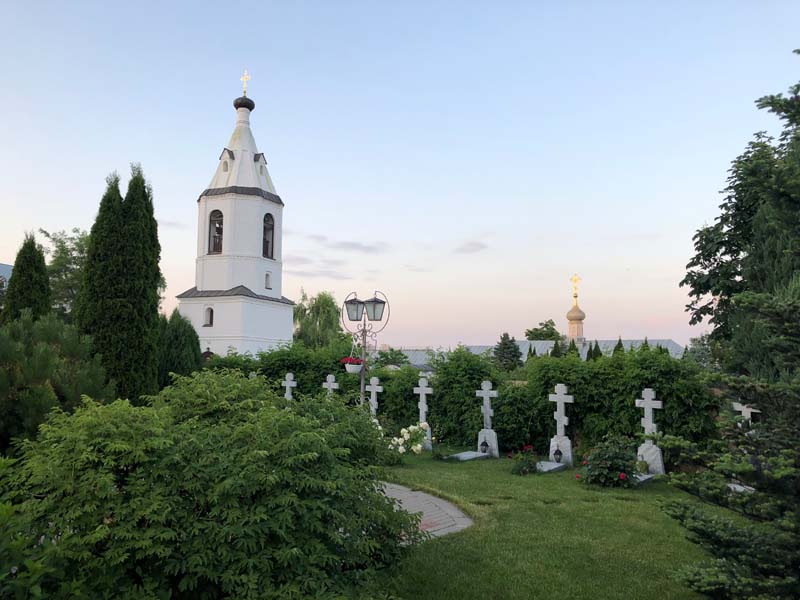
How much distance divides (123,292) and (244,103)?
85.7 ft

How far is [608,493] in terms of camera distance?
8562 mm

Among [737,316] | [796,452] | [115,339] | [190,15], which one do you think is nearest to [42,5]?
[190,15]

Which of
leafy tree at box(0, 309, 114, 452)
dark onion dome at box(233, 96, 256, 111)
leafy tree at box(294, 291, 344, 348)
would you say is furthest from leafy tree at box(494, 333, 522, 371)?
leafy tree at box(0, 309, 114, 452)

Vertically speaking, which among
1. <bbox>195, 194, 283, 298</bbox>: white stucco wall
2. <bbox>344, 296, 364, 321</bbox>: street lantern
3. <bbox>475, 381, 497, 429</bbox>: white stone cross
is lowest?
<bbox>475, 381, 497, 429</bbox>: white stone cross

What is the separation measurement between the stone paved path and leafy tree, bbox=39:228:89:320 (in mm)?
38951

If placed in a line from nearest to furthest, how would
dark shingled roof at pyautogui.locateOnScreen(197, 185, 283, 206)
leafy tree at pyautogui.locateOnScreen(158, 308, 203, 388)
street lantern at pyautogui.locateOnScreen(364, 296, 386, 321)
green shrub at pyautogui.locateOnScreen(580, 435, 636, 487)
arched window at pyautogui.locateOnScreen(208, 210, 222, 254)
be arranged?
green shrub at pyautogui.locateOnScreen(580, 435, 636, 487)
street lantern at pyautogui.locateOnScreen(364, 296, 386, 321)
leafy tree at pyautogui.locateOnScreen(158, 308, 203, 388)
dark shingled roof at pyautogui.locateOnScreen(197, 185, 283, 206)
arched window at pyautogui.locateOnScreen(208, 210, 222, 254)

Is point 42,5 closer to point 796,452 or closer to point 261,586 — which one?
point 261,586

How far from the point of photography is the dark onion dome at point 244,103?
116ft

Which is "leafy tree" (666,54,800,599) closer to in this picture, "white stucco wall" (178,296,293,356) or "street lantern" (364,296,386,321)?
"street lantern" (364,296,386,321)

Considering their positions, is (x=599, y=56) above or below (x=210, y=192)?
below

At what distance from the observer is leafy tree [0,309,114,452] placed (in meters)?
6.08

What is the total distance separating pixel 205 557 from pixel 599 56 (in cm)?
962

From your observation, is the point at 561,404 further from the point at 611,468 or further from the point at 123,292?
the point at 123,292

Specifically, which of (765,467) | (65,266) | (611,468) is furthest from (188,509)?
(65,266)
